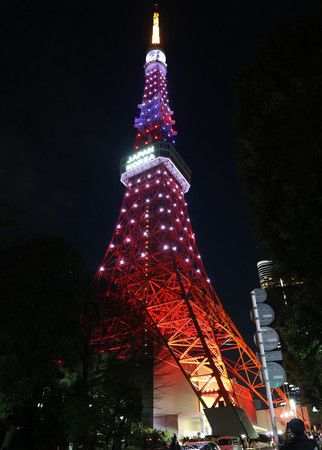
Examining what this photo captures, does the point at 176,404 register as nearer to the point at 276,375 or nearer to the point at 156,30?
the point at 276,375

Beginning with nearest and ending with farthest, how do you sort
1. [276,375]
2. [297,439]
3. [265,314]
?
[297,439] → [276,375] → [265,314]

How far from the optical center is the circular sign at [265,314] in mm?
4516

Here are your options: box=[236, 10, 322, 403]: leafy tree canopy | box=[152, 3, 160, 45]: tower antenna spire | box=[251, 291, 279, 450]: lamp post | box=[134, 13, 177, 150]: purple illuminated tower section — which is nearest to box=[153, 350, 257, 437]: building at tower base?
box=[236, 10, 322, 403]: leafy tree canopy

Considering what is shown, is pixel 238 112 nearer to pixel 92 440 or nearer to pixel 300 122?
pixel 300 122

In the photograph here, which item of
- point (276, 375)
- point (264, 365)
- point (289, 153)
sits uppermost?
point (289, 153)

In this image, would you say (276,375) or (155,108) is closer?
(276,375)

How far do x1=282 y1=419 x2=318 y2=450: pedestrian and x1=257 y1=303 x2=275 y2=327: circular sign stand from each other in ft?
5.72

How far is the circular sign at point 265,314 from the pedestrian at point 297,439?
1.74 m

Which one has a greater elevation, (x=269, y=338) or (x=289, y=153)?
(x=289, y=153)

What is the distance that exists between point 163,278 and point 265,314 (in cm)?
2352

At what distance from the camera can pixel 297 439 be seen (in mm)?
2678

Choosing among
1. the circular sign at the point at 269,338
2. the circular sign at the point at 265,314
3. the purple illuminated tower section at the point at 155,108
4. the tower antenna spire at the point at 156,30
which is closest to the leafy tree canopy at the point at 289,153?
the circular sign at the point at 265,314

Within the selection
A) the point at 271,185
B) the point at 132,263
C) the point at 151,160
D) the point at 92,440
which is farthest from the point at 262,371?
the point at 151,160

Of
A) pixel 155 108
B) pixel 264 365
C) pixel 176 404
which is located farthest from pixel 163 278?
pixel 264 365
